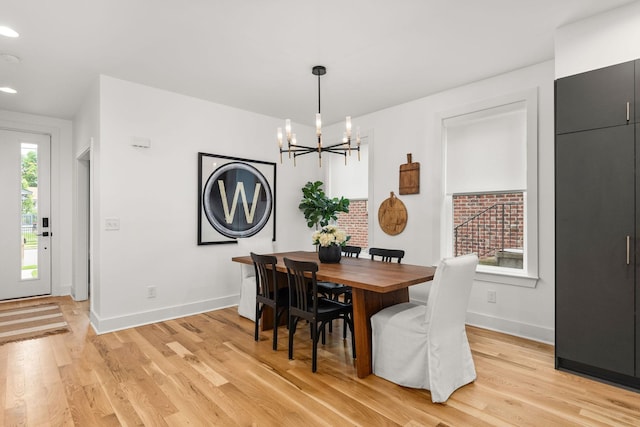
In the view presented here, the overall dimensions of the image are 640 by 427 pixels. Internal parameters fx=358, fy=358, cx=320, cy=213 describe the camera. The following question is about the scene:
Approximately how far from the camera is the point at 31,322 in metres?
4.07

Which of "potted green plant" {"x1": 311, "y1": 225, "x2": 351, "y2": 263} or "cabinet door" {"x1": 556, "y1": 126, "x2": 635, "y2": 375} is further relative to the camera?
"potted green plant" {"x1": 311, "y1": 225, "x2": 351, "y2": 263}

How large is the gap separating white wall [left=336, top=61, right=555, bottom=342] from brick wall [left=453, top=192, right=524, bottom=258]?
253 mm

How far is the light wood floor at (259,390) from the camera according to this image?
216 centimetres

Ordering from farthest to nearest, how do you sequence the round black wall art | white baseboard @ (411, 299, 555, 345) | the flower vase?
the round black wall art → the flower vase → white baseboard @ (411, 299, 555, 345)

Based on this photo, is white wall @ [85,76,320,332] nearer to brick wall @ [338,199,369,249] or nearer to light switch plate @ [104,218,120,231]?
light switch plate @ [104,218,120,231]

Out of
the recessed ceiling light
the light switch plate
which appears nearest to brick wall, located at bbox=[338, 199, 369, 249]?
the light switch plate

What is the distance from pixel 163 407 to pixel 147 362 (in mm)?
812

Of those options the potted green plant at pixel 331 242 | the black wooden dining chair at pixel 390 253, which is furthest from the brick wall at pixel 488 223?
the potted green plant at pixel 331 242

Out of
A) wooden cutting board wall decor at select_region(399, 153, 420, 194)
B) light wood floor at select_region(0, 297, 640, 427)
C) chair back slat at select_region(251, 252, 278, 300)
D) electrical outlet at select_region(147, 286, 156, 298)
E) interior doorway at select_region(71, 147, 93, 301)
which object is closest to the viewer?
light wood floor at select_region(0, 297, 640, 427)

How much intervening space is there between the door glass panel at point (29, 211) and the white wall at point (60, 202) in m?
0.20

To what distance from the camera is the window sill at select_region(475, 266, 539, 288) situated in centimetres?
Answer: 351

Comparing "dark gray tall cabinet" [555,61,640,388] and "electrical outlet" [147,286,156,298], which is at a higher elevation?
"dark gray tall cabinet" [555,61,640,388]

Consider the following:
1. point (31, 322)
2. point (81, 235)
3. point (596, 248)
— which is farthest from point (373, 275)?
point (81, 235)

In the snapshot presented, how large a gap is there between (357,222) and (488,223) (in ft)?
6.57
